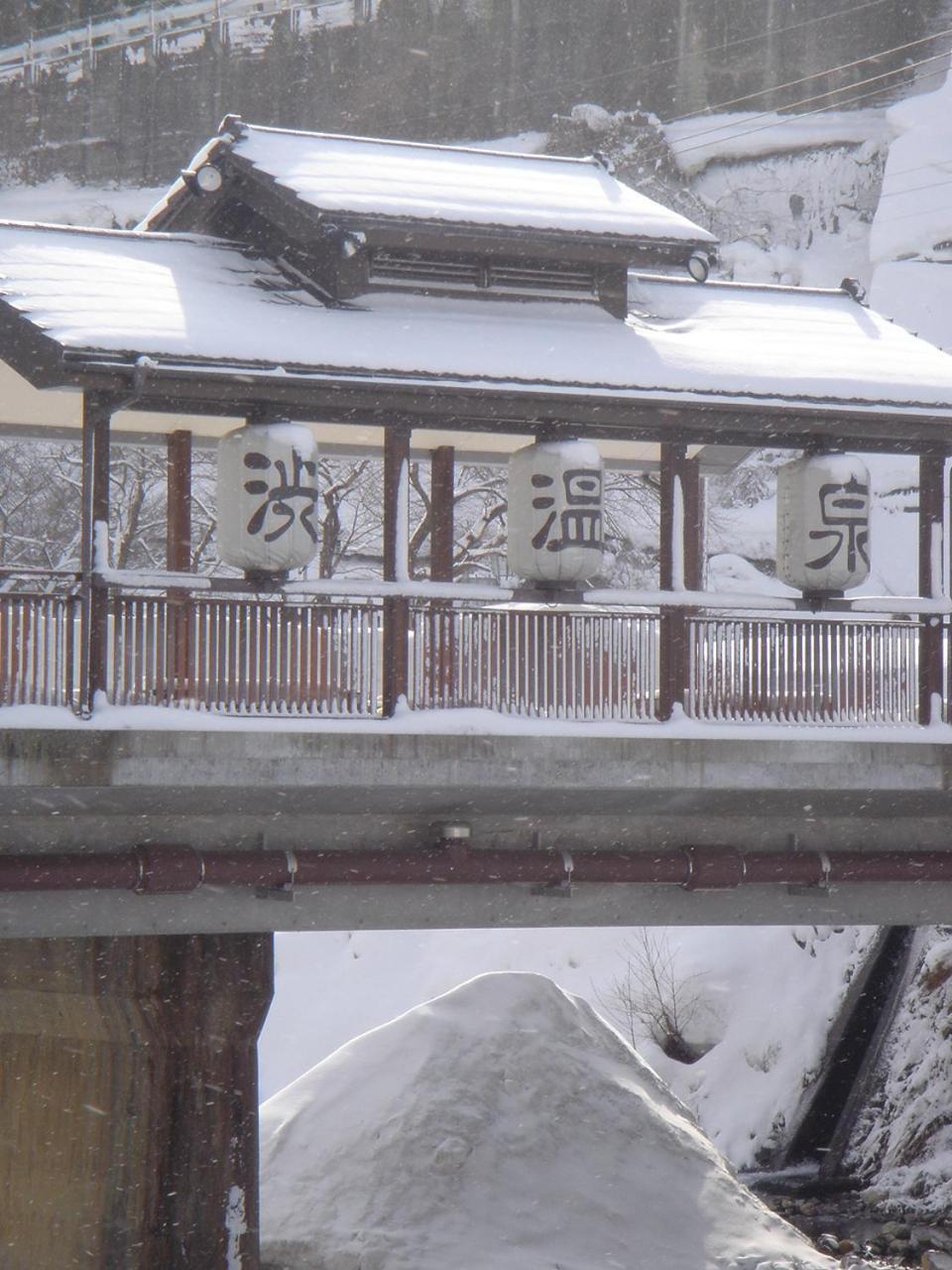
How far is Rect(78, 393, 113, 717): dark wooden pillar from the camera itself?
1183 cm

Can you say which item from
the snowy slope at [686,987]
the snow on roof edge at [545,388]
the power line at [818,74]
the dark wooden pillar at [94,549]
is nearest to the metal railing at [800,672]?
the snow on roof edge at [545,388]

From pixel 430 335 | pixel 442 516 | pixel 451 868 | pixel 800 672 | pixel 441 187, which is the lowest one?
pixel 451 868

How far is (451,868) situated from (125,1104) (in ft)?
11.0

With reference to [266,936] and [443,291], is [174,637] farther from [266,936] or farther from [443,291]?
[443,291]

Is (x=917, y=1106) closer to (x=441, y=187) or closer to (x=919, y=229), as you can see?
(x=441, y=187)

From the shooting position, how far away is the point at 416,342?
1373cm

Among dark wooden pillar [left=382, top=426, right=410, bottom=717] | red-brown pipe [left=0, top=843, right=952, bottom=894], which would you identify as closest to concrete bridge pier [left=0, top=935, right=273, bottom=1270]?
red-brown pipe [left=0, top=843, right=952, bottom=894]

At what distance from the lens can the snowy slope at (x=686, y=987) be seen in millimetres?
23047

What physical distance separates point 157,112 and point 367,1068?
1800 inches

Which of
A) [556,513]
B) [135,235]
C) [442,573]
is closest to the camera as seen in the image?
[556,513]

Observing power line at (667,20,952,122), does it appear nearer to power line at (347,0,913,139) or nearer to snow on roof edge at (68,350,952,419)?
power line at (347,0,913,139)

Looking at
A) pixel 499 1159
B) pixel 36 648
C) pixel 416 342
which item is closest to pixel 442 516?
pixel 416 342

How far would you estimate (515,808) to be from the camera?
1362 centimetres

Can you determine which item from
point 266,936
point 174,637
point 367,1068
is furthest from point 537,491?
point 367,1068
